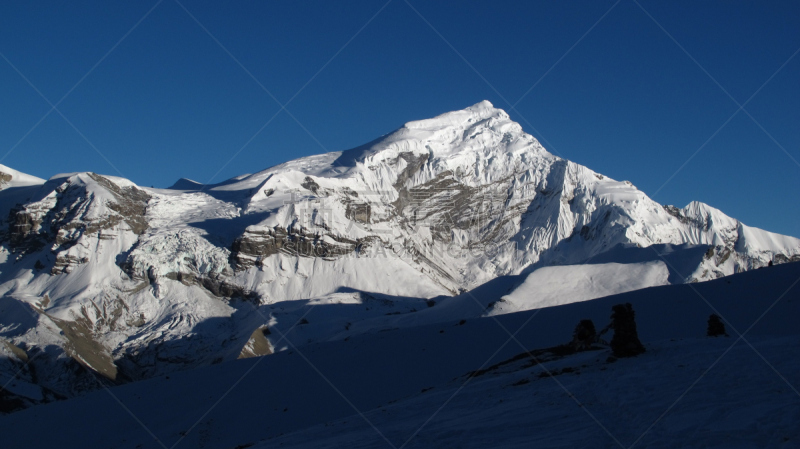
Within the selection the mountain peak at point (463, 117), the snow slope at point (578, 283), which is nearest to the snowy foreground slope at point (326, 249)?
the snow slope at point (578, 283)

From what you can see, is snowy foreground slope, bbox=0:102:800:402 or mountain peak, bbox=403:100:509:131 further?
mountain peak, bbox=403:100:509:131

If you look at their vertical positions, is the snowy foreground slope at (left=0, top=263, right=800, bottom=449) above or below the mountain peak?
below

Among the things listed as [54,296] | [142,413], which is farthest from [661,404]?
[54,296]

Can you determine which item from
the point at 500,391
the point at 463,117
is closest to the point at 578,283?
the point at 500,391

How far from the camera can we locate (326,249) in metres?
117

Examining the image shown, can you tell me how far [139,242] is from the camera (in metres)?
110

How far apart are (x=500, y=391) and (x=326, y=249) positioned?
101010 mm

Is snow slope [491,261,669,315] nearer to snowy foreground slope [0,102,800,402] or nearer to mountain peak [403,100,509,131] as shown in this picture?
snowy foreground slope [0,102,800,402]

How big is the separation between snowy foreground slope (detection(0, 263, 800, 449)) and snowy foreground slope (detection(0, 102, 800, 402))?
2158cm

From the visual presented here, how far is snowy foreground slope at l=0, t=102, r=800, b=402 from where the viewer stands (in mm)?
74375

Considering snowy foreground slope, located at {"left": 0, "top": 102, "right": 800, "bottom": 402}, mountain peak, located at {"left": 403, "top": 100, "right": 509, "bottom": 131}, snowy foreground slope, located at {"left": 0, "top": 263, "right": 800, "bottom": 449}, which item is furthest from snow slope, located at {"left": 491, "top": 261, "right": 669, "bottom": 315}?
mountain peak, located at {"left": 403, "top": 100, "right": 509, "bottom": 131}

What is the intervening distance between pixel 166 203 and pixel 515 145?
8783 cm

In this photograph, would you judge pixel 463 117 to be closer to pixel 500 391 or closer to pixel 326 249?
pixel 326 249

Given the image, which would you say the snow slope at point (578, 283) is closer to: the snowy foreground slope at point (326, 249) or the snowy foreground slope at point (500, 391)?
the snowy foreground slope at point (326, 249)
